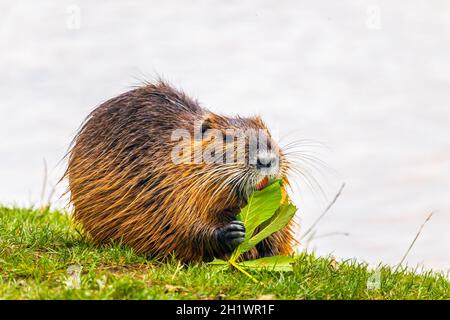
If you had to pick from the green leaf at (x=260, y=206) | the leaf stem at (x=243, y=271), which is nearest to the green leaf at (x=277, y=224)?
the green leaf at (x=260, y=206)

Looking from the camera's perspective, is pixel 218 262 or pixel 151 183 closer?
pixel 218 262

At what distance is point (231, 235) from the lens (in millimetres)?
5902

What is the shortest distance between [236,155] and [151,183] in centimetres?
90

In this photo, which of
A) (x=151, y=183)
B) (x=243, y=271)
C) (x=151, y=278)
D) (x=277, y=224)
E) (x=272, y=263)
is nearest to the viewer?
(x=151, y=278)

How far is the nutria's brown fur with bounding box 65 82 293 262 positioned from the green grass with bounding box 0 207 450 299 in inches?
8.3

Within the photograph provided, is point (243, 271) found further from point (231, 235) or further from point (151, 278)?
point (151, 278)

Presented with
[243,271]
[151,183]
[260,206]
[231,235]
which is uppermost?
[151,183]

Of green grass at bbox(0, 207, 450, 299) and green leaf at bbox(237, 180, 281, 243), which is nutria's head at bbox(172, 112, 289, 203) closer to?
green leaf at bbox(237, 180, 281, 243)

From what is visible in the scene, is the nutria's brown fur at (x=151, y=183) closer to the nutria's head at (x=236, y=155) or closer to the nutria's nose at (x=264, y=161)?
the nutria's head at (x=236, y=155)

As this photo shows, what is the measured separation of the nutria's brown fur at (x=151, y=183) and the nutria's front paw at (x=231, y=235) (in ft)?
0.17

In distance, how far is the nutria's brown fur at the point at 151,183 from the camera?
6.05m

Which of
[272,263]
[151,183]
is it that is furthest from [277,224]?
[151,183]

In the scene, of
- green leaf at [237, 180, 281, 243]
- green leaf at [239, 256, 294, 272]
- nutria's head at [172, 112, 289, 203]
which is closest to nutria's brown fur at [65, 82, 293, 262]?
nutria's head at [172, 112, 289, 203]
